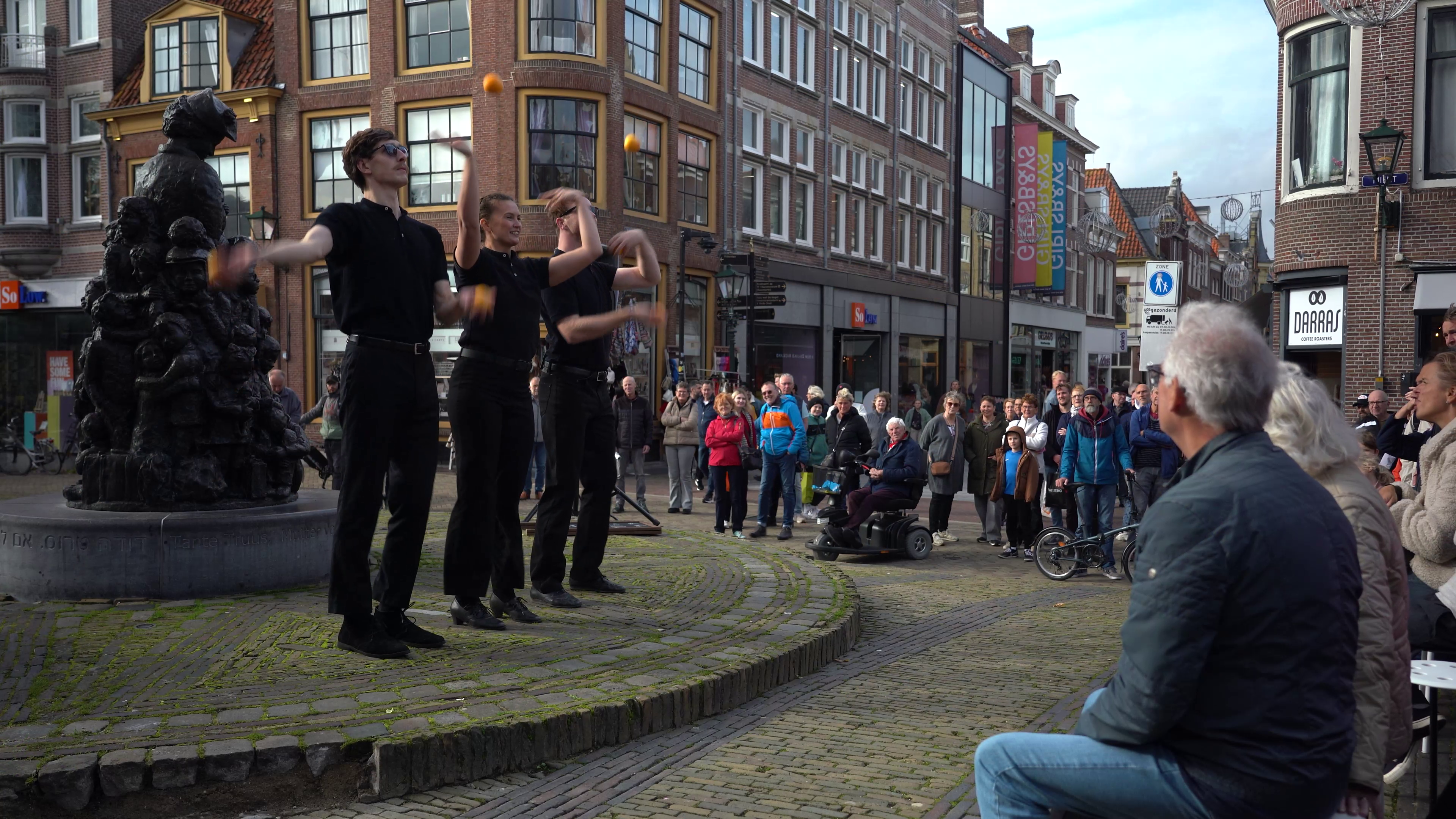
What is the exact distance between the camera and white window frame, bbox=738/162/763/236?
97.3ft

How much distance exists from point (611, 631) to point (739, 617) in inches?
38.1

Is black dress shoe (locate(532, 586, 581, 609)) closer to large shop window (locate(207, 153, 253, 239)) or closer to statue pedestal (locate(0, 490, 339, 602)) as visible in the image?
statue pedestal (locate(0, 490, 339, 602))

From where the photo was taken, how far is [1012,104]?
47.5 meters

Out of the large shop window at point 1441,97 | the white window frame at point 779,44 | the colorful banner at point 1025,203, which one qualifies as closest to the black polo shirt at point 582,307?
A: the large shop window at point 1441,97

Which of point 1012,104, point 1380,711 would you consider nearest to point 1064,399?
point 1380,711

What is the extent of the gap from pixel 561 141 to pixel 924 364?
18883mm

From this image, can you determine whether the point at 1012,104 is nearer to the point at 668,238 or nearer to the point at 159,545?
the point at 668,238

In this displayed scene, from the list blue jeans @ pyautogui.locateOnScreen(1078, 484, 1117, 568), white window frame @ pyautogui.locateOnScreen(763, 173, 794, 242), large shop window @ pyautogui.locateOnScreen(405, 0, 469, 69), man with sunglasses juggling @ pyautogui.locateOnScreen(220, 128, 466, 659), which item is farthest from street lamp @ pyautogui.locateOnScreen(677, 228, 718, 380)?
man with sunglasses juggling @ pyautogui.locateOnScreen(220, 128, 466, 659)

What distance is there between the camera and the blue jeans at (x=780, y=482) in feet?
44.0

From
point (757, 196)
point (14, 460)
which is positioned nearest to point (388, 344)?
point (14, 460)

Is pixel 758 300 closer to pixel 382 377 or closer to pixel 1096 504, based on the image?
pixel 1096 504

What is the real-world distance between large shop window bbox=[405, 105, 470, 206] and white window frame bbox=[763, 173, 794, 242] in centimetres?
877

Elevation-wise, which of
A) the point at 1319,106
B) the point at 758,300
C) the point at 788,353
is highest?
the point at 1319,106

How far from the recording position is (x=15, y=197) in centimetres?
3164
